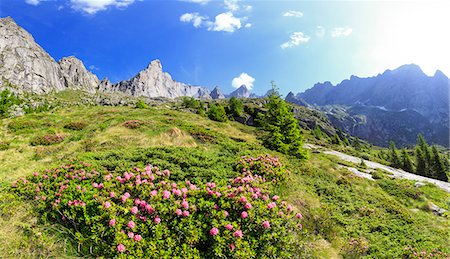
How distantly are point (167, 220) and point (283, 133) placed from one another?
852 inches

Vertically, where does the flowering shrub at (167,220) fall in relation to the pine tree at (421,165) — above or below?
above

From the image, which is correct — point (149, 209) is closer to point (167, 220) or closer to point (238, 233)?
point (167, 220)

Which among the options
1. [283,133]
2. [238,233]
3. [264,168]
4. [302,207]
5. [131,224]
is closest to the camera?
[131,224]

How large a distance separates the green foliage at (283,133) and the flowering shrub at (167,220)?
1786cm

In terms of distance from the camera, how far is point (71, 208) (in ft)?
16.0

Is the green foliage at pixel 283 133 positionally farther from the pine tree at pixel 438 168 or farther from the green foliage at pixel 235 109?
the green foliage at pixel 235 109

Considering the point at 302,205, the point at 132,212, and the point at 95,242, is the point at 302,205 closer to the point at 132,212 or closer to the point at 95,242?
the point at 132,212

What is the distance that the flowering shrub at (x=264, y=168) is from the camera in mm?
8828

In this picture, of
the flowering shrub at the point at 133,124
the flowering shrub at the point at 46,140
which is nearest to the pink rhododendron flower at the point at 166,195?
the flowering shrub at the point at 46,140

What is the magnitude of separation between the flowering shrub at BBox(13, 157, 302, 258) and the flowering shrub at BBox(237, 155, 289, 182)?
9.63 ft

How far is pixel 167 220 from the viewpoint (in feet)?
15.6

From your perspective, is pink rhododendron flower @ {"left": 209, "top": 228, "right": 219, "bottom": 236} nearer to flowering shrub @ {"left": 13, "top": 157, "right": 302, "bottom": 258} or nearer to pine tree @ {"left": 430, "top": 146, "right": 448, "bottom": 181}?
flowering shrub @ {"left": 13, "top": 157, "right": 302, "bottom": 258}

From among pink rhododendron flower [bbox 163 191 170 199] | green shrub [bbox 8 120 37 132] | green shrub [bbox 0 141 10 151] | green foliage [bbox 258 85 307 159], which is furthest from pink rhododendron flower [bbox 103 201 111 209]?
green shrub [bbox 8 120 37 132]

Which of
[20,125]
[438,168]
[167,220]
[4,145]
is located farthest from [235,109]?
[167,220]
